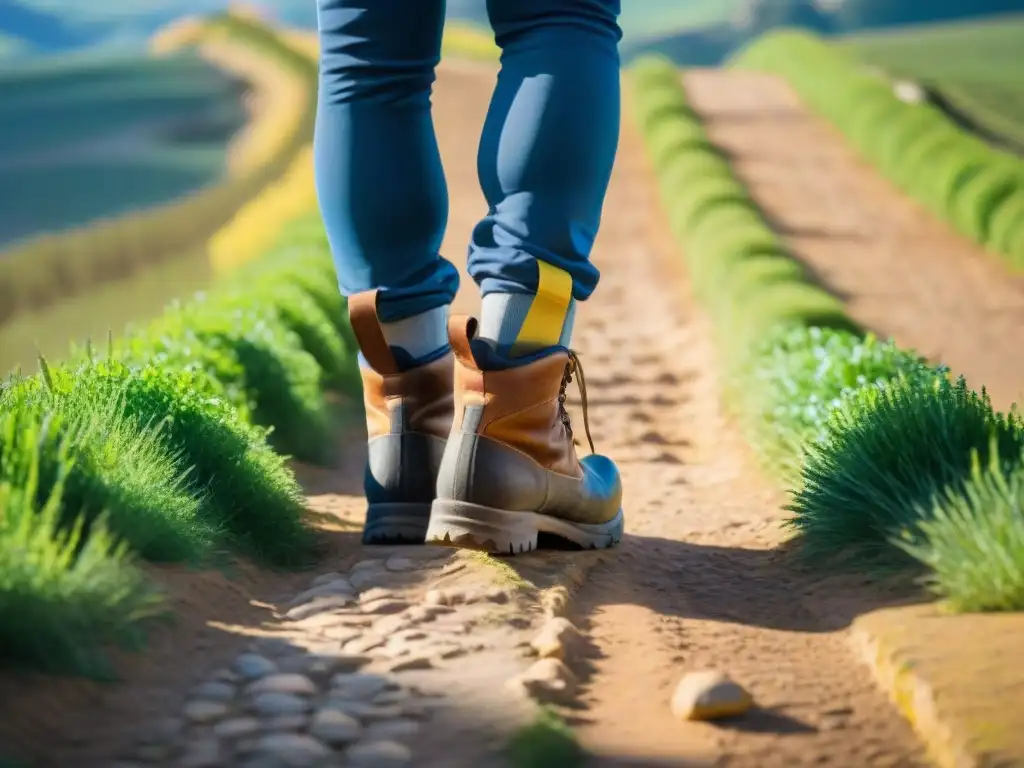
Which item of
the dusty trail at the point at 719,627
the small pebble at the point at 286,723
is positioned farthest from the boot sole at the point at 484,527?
the small pebble at the point at 286,723

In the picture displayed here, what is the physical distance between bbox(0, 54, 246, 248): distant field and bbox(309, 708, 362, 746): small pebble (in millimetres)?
10137

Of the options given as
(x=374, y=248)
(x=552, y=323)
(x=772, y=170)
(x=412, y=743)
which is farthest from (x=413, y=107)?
(x=772, y=170)

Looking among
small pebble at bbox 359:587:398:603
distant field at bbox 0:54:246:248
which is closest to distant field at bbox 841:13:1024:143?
distant field at bbox 0:54:246:248

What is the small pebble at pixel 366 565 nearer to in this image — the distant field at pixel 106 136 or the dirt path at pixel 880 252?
the dirt path at pixel 880 252

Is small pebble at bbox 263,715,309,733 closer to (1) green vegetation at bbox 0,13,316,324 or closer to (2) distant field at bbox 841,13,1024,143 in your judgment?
(1) green vegetation at bbox 0,13,316,324

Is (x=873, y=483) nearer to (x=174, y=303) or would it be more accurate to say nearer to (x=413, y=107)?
(x=413, y=107)

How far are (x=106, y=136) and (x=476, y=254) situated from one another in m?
15.7

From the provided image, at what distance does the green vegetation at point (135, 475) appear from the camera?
1.58 metres

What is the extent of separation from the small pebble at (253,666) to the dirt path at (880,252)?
327cm

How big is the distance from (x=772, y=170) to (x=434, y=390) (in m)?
8.67

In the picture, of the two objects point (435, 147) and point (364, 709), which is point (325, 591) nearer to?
point (364, 709)

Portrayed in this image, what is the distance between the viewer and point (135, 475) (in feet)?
6.79

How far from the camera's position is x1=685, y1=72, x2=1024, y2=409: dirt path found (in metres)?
5.86

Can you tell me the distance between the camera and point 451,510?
2207 mm
